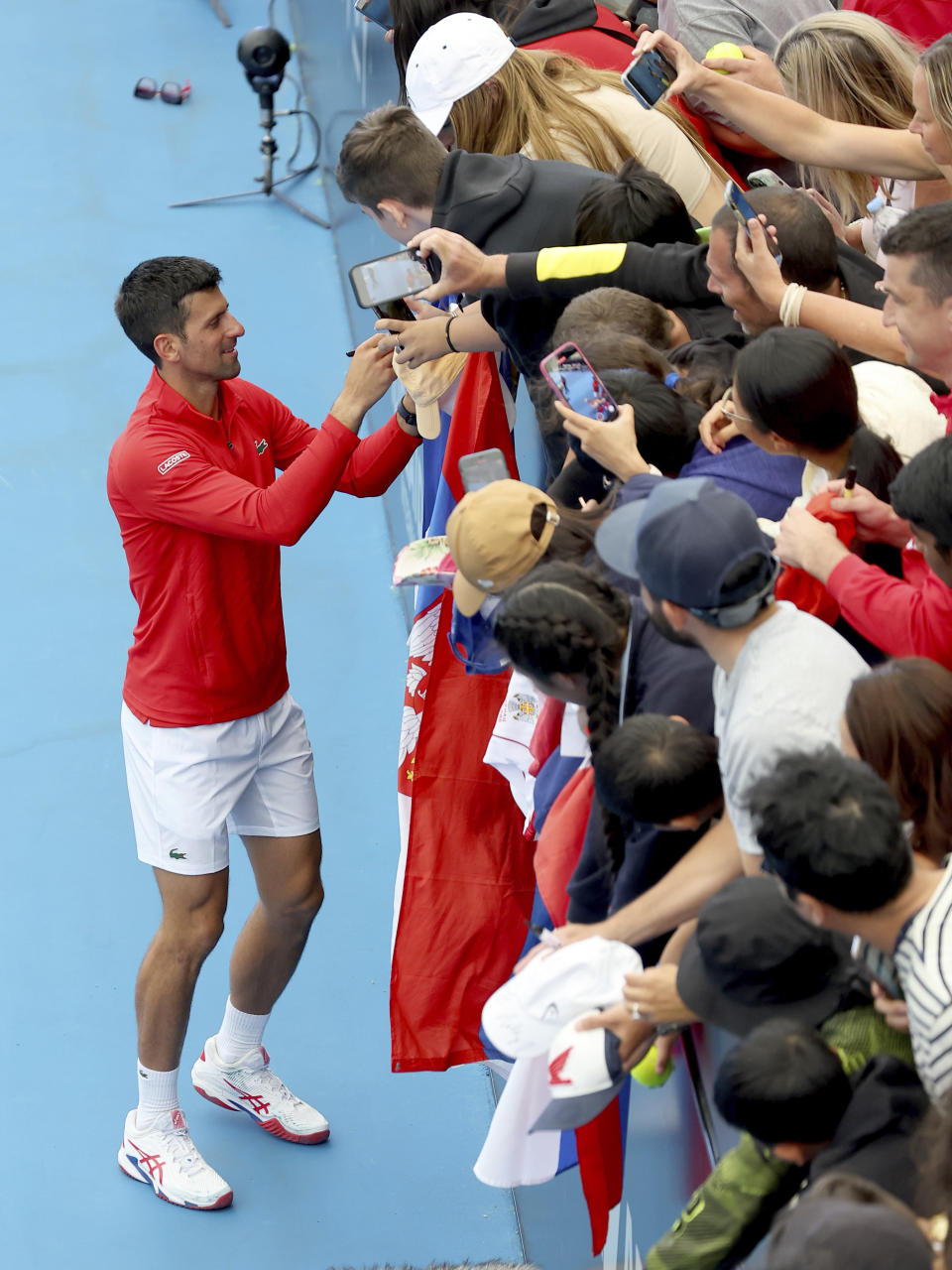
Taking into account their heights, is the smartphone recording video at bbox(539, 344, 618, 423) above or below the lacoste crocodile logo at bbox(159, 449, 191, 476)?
above

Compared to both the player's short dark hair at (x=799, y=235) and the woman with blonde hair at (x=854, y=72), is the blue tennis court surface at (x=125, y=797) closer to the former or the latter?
the player's short dark hair at (x=799, y=235)

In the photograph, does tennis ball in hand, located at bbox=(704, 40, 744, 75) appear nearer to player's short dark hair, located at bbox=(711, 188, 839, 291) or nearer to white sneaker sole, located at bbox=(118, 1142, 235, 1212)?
player's short dark hair, located at bbox=(711, 188, 839, 291)

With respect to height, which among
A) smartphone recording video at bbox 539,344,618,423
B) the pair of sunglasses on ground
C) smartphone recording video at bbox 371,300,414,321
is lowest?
the pair of sunglasses on ground

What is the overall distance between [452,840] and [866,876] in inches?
80.5

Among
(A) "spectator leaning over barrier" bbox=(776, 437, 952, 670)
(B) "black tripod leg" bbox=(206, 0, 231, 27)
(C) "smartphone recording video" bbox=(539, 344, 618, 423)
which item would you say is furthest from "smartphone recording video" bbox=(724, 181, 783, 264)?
(B) "black tripod leg" bbox=(206, 0, 231, 27)

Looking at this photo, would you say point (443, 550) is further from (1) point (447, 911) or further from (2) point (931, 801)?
(2) point (931, 801)

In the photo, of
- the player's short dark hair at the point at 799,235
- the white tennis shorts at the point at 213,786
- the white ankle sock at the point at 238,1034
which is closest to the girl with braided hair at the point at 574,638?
the player's short dark hair at the point at 799,235

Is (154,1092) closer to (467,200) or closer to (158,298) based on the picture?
(158,298)

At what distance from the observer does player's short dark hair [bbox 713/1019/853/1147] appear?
1.38m

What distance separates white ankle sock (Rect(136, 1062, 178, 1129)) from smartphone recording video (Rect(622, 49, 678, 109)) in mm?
2638

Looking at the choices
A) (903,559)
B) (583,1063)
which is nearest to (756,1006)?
(583,1063)

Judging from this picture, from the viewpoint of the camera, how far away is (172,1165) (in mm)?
3799

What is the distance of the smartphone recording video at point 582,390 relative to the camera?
2.29 metres

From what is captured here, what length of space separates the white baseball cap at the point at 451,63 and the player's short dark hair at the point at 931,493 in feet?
5.79
